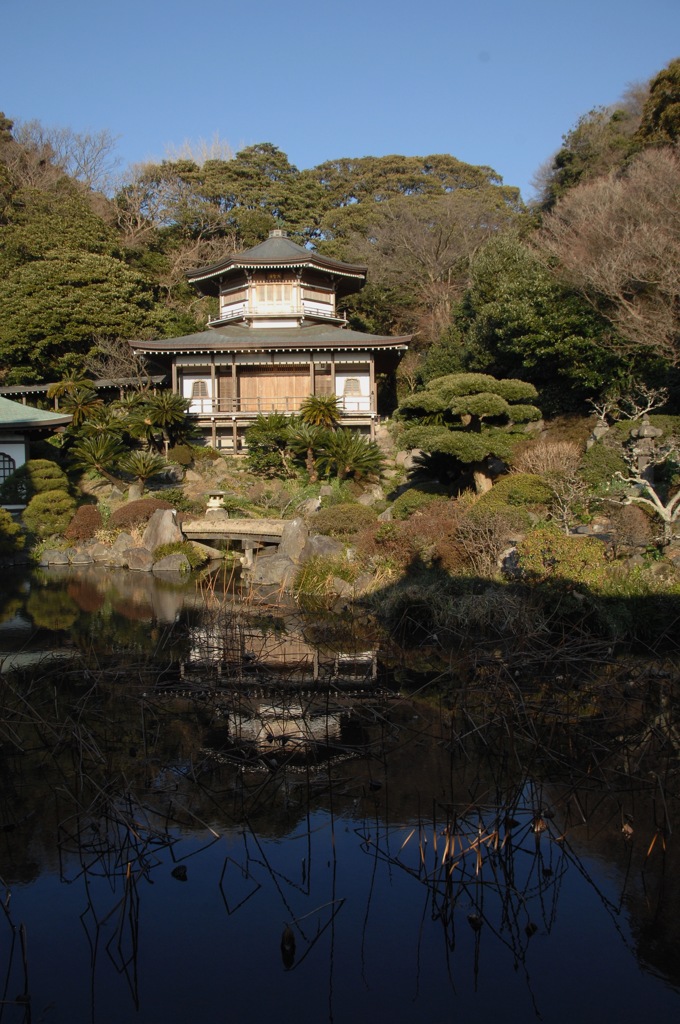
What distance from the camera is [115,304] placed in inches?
1192

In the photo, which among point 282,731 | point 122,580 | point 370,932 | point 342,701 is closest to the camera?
point 370,932

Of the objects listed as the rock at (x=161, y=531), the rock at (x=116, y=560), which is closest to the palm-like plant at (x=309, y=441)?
the rock at (x=161, y=531)

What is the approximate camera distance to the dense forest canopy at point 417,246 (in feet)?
61.8

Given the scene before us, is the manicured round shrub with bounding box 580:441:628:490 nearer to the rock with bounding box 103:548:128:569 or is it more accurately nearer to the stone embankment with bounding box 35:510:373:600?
the stone embankment with bounding box 35:510:373:600

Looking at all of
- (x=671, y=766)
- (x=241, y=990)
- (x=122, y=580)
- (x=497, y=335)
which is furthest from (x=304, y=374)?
(x=241, y=990)

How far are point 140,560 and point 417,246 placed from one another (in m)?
21.4

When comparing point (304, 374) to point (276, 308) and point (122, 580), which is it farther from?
point (122, 580)

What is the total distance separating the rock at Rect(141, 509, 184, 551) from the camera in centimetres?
1859

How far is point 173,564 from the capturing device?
17.9 meters

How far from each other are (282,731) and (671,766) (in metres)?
3.30

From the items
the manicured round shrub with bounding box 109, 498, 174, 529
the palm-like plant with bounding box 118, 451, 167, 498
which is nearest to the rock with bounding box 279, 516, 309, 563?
the manicured round shrub with bounding box 109, 498, 174, 529

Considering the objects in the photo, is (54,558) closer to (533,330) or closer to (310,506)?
(310,506)

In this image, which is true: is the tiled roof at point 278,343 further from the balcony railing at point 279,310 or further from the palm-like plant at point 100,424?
the palm-like plant at point 100,424

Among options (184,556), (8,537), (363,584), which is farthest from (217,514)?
(363,584)
